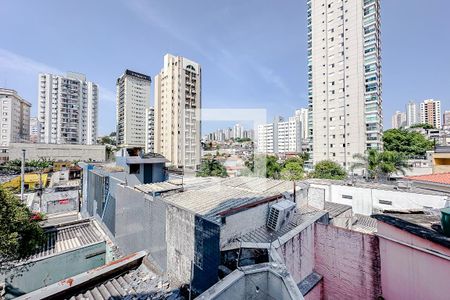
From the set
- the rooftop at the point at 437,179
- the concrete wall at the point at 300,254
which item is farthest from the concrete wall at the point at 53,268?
the rooftop at the point at 437,179

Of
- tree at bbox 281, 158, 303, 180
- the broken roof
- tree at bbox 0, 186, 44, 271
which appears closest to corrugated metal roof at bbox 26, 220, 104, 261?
tree at bbox 0, 186, 44, 271

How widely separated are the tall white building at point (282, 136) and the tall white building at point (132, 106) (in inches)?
1818

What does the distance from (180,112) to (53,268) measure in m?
41.0

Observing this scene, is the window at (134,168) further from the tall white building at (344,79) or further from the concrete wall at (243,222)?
the tall white building at (344,79)

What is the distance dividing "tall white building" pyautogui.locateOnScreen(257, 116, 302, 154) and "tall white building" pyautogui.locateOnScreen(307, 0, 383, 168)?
146 ft

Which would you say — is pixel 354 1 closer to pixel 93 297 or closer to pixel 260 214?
pixel 260 214

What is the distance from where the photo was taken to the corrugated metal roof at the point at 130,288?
5035 millimetres

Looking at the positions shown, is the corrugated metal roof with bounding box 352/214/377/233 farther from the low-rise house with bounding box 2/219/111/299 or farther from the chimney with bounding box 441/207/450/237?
the low-rise house with bounding box 2/219/111/299

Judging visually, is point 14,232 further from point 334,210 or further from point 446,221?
point 334,210

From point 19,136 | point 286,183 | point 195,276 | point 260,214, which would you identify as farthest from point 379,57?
point 19,136

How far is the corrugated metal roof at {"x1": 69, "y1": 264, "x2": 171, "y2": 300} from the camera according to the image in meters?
5.04

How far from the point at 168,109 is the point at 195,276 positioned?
46689mm

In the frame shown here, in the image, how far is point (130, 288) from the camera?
537 cm

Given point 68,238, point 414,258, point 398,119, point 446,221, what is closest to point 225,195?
point 414,258
